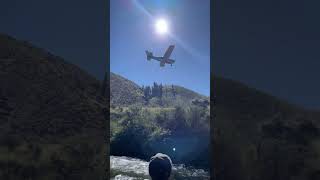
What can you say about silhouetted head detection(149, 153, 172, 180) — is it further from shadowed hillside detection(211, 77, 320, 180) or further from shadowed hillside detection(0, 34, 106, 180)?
shadowed hillside detection(0, 34, 106, 180)

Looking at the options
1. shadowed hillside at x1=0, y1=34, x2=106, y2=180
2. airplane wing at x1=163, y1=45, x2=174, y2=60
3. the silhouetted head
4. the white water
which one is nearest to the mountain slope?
airplane wing at x1=163, y1=45, x2=174, y2=60

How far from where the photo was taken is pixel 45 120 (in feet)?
32.6

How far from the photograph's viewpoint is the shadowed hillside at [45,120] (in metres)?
9.59

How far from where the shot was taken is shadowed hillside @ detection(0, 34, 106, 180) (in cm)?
959

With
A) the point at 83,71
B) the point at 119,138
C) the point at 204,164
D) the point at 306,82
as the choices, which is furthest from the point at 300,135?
the point at 119,138

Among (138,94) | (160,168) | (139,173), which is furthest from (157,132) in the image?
(138,94)

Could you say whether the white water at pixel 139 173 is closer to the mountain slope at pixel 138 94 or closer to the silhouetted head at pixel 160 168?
the silhouetted head at pixel 160 168

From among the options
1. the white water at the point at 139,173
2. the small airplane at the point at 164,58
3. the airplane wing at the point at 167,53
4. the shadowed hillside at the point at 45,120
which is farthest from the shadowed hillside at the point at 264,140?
the airplane wing at the point at 167,53

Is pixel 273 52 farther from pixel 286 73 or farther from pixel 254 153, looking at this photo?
pixel 254 153

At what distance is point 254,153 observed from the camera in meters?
9.23

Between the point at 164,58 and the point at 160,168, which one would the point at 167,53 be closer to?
the point at 164,58

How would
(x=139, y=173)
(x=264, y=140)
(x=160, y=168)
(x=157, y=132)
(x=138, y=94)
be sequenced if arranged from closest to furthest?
1. (x=160, y=168)
2. (x=264, y=140)
3. (x=139, y=173)
4. (x=157, y=132)
5. (x=138, y=94)

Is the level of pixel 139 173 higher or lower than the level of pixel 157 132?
lower

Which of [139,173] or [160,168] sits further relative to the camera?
[139,173]
